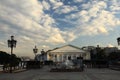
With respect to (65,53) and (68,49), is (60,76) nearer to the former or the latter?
(65,53)

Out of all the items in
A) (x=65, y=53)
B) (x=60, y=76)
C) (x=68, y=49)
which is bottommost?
(x=60, y=76)

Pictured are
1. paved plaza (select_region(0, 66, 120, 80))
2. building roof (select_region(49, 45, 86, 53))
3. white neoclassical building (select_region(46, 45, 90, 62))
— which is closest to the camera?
paved plaza (select_region(0, 66, 120, 80))

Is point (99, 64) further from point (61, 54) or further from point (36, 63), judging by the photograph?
point (61, 54)

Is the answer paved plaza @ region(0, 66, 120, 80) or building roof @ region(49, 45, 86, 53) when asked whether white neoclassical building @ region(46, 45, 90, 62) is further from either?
paved plaza @ region(0, 66, 120, 80)

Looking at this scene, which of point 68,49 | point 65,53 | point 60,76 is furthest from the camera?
point 68,49

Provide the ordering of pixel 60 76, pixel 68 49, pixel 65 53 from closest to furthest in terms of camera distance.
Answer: pixel 60 76 < pixel 65 53 < pixel 68 49

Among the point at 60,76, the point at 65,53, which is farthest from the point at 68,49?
the point at 60,76

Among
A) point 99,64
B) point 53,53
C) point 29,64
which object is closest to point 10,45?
point 29,64

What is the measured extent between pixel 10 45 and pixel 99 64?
35.6m

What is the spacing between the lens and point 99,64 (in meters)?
80.8

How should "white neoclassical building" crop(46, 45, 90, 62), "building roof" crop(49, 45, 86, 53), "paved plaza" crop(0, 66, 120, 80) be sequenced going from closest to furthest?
1. "paved plaza" crop(0, 66, 120, 80)
2. "white neoclassical building" crop(46, 45, 90, 62)
3. "building roof" crop(49, 45, 86, 53)

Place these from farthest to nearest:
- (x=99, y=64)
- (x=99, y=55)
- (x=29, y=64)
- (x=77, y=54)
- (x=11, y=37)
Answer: (x=77, y=54)
(x=99, y=55)
(x=99, y=64)
(x=29, y=64)
(x=11, y=37)

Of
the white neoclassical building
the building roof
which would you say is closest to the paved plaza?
the white neoclassical building

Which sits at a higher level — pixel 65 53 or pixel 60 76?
pixel 65 53
